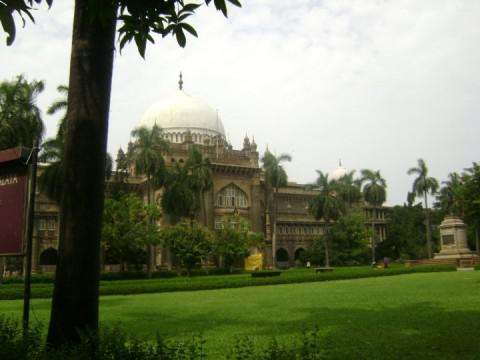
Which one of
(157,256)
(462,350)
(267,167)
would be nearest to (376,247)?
(267,167)

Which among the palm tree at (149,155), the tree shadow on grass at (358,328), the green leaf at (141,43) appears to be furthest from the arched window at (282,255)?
the green leaf at (141,43)

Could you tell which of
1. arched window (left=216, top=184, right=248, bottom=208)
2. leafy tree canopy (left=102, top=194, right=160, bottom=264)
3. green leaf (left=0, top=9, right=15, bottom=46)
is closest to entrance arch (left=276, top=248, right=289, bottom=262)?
arched window (left=216, top=184, right=248, bottom=208)

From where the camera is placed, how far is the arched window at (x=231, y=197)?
175 ft

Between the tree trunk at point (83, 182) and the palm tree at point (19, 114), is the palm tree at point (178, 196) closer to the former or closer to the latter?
the palm tree at point (19, 114)

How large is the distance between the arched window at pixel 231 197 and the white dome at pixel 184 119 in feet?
26.5

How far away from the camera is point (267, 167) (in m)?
50.7

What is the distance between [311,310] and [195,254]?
28.4 metres

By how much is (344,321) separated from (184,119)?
168 feet

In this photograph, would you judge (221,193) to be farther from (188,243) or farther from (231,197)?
(188,243)

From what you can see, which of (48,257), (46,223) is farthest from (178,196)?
(48,257)

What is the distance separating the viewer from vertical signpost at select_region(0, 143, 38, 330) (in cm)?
572

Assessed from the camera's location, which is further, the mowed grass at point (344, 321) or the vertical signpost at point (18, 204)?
the mowed grass at point (344, 321)

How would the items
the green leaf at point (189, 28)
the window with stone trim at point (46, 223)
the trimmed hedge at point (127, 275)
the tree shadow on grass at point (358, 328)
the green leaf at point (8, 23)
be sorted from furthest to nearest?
1. the window with stone trim at point (46, 223)
2. the trimmed hedge at point (127, 275)
3. the tree shadow on grass at point (358, 328)
4. the green leaf at point (189, 28)
5. the green leaf at point (8, 23)

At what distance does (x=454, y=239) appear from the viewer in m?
40.8
